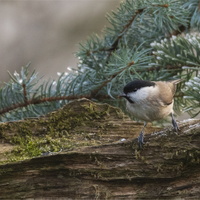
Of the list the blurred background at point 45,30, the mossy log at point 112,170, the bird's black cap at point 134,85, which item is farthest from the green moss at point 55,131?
the blurred background at point 45,30

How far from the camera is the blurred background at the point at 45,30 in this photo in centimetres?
302

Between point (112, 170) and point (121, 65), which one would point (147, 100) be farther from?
point (112, 170)

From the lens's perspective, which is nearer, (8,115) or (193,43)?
(193,43)

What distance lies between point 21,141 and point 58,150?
0.17 metres

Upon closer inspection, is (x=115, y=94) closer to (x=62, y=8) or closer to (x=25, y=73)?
(x=25, y=73)

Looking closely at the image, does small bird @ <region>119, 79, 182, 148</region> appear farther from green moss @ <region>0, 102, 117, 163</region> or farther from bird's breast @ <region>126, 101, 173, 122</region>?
green moss @ <region>0, 102, 117, 163</region>

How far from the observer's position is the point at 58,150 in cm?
96

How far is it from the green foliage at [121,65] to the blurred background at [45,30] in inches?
69.6

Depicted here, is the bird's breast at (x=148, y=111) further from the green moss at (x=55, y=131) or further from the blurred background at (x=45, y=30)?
the blurred background at (x=45, y=30)

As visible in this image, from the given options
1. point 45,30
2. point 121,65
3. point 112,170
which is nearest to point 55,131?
point 112,170

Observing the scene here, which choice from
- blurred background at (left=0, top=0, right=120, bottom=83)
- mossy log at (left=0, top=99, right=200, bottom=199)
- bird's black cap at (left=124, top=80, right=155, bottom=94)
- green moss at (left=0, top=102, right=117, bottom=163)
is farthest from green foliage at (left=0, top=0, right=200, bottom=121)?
blurred background at (left=0, top=0, right=120, bottom=83)

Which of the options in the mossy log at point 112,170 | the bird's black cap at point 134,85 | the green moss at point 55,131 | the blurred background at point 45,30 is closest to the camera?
the mossy log at point 112,170

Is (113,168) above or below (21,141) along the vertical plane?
below

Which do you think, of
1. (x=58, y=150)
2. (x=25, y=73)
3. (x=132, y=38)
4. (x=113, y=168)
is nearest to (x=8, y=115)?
(x=25, y=73)
